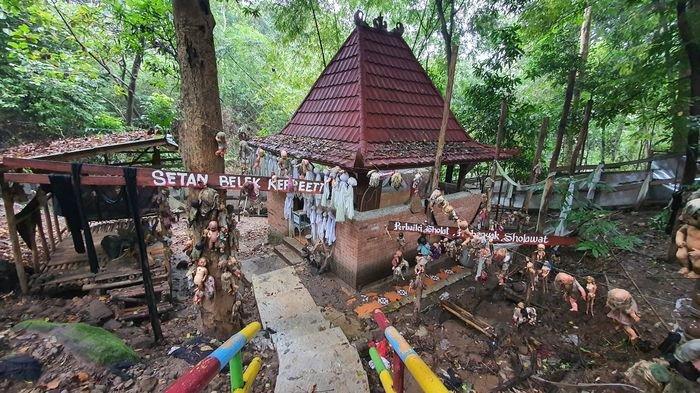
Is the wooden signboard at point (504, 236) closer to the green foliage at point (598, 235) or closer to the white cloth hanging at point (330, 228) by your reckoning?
the green foliage at point (598, 235)

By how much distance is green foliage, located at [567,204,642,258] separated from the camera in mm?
5637

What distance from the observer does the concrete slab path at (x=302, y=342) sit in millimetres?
4418

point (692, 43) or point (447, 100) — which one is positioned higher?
point (692, 43)

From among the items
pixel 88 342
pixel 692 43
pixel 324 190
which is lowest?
pixel 88 342

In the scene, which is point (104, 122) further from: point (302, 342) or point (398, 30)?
point (302, 342)

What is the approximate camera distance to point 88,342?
156 inches

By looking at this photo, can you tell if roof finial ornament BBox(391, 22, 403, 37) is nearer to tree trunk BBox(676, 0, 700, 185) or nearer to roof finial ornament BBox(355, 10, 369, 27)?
roof finial ornament BBox(355, 10, 369, 27)

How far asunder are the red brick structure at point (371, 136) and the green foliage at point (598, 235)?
266 centimetres

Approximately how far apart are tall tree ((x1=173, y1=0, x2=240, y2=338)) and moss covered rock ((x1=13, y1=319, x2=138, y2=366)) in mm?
1145

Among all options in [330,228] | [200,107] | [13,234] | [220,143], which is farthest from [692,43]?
[13,234]

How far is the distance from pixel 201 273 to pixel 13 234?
4812mm

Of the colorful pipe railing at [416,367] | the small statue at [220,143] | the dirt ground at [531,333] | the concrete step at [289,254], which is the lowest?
the dirt ground at [531,333]

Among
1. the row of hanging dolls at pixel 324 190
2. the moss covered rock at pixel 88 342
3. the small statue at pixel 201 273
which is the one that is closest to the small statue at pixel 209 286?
the small statue at pixel 201 273

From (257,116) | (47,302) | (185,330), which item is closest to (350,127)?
(185,330)
